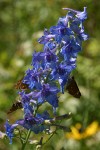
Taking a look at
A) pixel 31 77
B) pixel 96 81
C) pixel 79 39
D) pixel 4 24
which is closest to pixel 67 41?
pixel 79 39

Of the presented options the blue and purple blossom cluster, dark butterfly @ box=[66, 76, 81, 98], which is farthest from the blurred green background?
the blue and purple blossom cluster

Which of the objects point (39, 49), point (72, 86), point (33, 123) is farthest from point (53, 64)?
point (39, 49)

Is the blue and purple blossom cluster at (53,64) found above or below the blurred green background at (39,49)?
below

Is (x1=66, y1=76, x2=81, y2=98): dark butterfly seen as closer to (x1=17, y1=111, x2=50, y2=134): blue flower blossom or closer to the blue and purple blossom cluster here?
the blue and purple blossom cluster

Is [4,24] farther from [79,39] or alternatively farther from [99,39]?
Result: [79,39]

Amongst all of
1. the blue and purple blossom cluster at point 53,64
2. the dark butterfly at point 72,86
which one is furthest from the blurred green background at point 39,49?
the blue and purple blossom cluster at point 53,64

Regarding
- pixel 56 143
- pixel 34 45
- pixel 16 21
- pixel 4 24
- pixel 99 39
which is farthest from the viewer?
pixel 4 24

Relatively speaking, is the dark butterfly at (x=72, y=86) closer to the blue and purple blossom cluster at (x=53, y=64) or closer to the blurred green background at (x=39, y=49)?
the blue and purple blossom cluster at (x=53, y=64)
